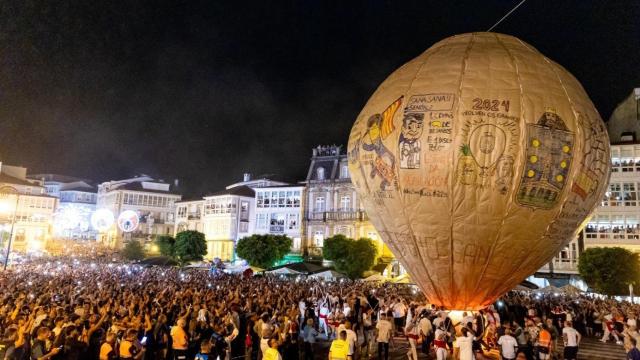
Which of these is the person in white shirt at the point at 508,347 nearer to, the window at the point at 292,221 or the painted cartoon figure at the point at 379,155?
the painted cartoon figure at the point at 379,155

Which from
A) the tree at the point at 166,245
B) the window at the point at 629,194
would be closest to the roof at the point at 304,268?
the tree at the point at 166,245

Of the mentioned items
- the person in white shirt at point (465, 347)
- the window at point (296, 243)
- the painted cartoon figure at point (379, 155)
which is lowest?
the person in white shirt at point (465, 347)

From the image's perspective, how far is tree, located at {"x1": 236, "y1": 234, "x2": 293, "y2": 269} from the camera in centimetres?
4319

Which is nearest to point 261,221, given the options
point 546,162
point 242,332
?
point 242,332

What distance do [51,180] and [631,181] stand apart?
105 metres

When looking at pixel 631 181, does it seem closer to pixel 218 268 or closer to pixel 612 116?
pixel 612 116

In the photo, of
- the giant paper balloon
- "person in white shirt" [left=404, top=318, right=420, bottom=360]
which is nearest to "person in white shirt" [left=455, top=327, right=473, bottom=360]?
"person in white shirt" [left=404, top=318, right=420, bottom=360]

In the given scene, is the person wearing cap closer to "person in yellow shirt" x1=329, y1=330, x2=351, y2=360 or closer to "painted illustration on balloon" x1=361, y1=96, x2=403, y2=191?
"person in yellow shirt" x1=329, y1=330, x2=351, y2=360

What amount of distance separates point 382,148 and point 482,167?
119 inches

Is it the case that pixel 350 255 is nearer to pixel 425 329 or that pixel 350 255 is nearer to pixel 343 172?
pixel 343 172

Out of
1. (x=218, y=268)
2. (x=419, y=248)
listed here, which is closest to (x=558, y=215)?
(x=419, y=248)

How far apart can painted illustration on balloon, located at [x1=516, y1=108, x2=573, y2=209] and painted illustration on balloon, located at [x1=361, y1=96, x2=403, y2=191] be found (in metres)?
3.65

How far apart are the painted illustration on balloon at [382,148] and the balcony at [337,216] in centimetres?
3494

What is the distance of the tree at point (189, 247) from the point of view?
50.2m
